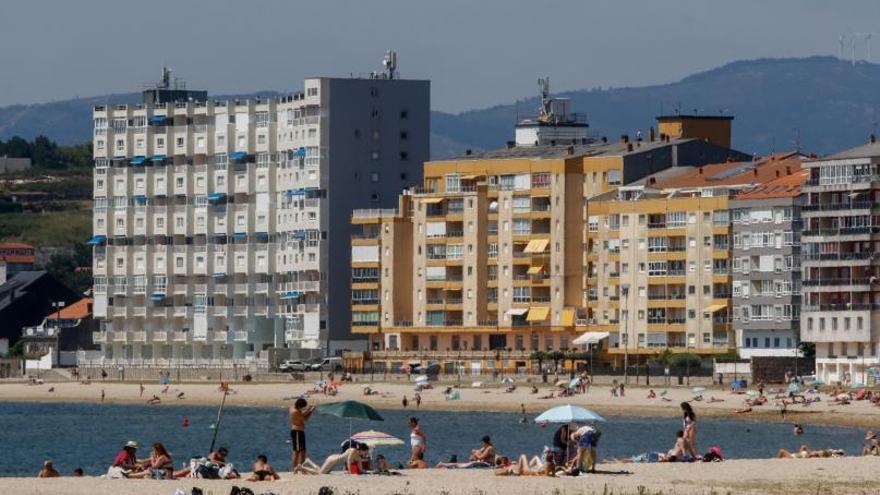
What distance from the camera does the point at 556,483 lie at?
6141 cm

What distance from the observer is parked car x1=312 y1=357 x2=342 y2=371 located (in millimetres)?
166625

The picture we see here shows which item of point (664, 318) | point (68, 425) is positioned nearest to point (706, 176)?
point (664, 318)

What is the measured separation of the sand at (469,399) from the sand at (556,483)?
48.4 m

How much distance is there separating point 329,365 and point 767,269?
30356mm

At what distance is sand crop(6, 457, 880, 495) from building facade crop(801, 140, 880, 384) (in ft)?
252

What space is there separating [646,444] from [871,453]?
2412 centimetres

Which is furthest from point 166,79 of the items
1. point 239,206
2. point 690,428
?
point 690,428

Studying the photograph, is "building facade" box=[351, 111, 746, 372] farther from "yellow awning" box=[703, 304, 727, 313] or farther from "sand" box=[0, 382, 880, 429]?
"sand" box=[0, 382, 880, 429]

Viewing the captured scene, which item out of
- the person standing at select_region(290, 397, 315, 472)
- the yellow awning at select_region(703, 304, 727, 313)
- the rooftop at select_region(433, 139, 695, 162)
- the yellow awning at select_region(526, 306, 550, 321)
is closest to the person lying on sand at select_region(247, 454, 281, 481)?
the person standing at select_region(290, 397, 315, 472)

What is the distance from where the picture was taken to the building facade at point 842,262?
469ft

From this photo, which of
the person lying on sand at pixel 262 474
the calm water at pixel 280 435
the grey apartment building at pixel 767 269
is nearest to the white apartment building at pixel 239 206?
the calm water at pixel 280 435

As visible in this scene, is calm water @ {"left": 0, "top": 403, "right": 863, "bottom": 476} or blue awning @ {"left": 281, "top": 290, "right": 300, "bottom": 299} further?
blue awning @ {"left": 281, "top": 290, "right": 300, "bottom": 299}

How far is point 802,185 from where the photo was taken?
15062cm

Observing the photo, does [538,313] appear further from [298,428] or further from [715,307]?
[298,428]
